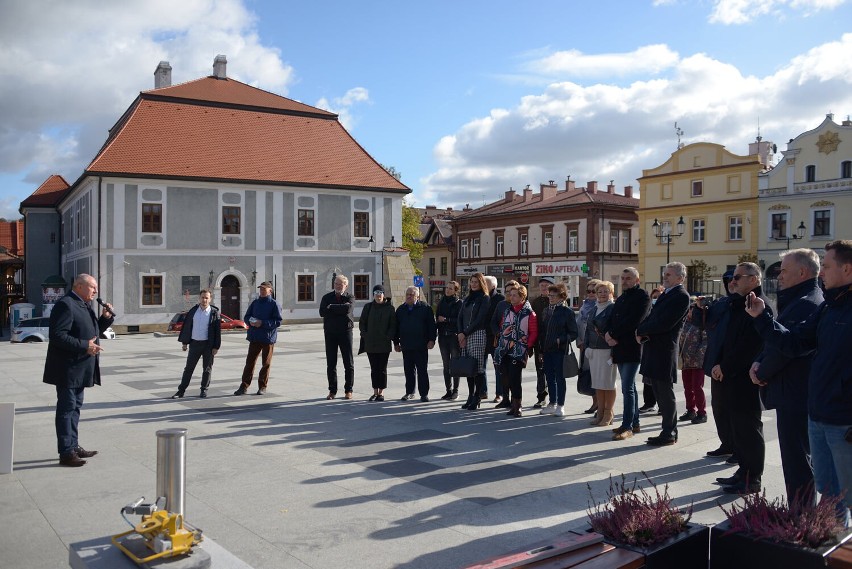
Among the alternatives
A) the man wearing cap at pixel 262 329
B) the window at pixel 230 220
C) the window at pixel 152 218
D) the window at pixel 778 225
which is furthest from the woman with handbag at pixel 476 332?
the window at pixel 778 225

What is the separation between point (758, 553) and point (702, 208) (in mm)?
51783

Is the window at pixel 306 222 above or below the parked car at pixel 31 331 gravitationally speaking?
above

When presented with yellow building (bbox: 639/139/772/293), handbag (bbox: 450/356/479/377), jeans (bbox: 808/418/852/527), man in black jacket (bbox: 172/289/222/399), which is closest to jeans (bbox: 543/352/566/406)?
handbag (bbox: 450/356/479/377)

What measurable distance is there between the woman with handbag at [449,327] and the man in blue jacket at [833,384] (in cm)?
721

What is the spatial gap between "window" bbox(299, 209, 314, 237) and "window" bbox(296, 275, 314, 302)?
8.31 ft

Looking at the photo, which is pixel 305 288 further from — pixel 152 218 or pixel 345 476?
pixel 345 476

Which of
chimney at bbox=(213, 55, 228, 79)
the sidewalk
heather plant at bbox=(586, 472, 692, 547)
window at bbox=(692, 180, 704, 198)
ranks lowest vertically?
the sidewalk

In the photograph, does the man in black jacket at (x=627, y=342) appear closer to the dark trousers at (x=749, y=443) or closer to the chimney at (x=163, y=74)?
the dark trousers at (x=749, y=443)

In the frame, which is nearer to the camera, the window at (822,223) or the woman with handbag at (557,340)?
the woman with handbag at (557,340)

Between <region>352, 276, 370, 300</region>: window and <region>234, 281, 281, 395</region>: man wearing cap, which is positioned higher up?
<region>352, 276, 370, 300</region>: window

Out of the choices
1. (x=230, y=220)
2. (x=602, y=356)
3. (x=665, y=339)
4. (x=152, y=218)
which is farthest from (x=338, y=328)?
(x=230, y=220)

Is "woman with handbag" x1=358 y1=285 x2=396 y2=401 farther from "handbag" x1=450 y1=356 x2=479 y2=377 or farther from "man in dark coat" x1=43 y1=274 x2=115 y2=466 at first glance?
"man in dark coat" x1=43 y1=274 x2=115 y2=466

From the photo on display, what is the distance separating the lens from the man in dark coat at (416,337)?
456 inches

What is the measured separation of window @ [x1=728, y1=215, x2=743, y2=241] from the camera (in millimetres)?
49156
